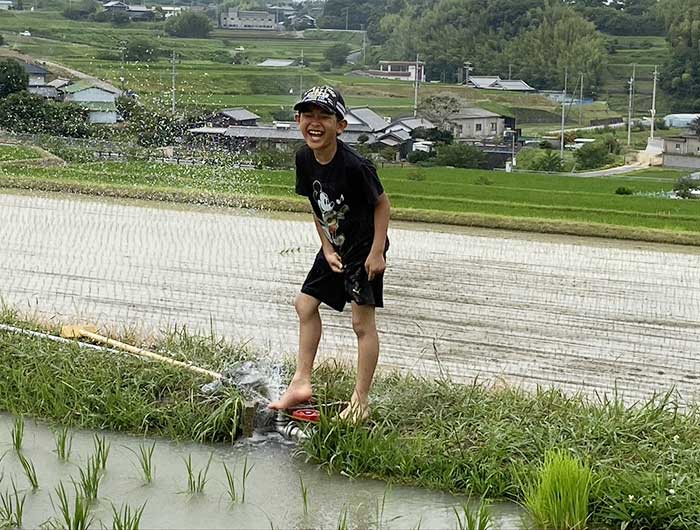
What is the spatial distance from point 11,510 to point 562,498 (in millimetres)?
1646

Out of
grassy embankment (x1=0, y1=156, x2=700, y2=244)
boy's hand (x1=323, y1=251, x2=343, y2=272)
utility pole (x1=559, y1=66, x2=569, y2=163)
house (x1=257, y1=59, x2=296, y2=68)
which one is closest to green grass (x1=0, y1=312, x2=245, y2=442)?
boy's hand (x1=323, y1=251, x2=343, y2=272)

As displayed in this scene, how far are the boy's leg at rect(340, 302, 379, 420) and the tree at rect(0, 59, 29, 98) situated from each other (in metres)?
16.5

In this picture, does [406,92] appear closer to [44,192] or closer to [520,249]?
[44,192]

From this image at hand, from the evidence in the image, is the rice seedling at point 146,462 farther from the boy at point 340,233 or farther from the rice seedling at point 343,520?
the rice seedling at point 343,520

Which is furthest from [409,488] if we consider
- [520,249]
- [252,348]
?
[520,249]

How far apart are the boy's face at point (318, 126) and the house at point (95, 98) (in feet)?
52.6

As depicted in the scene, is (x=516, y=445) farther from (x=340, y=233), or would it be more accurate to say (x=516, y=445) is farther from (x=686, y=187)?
(x=686, y=187)

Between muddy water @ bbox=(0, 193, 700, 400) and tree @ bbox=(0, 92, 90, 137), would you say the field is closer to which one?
tree @ bbox=(0, 92, 90, 137)

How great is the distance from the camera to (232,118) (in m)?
21.2

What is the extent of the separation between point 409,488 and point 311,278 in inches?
40.0

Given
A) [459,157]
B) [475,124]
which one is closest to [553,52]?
[475,124]

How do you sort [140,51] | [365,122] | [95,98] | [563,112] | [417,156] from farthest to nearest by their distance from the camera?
[563,112] < [140,51] < [365,122] < [417,156] < [95,98]

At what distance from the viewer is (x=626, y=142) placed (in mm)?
27094

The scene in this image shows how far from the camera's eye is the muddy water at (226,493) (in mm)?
3512
